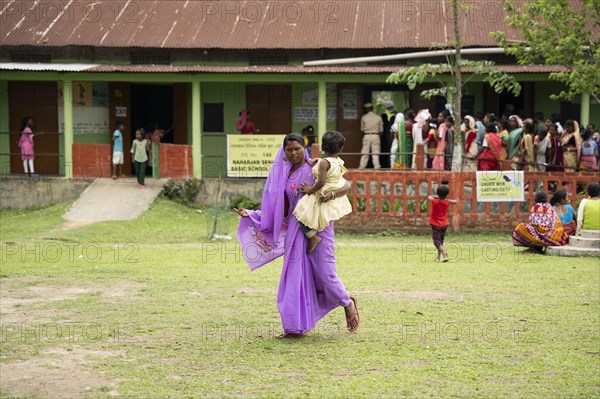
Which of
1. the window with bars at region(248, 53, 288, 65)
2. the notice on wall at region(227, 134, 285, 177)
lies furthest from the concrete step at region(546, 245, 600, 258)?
the window with bars at region(248, 53, 288, 65)

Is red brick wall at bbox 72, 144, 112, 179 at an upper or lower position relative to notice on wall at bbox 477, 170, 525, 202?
upper

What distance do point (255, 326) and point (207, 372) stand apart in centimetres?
176

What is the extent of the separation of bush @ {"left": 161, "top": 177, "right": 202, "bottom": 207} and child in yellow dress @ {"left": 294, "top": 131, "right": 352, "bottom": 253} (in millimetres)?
13450

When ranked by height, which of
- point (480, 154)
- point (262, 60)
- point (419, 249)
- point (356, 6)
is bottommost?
point (419, 249)

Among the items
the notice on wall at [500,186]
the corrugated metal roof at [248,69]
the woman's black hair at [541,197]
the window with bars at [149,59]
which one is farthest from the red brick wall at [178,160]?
the woman's black hair at [541,197]

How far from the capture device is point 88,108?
24656mm

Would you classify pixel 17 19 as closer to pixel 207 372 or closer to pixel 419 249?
pixel 419 249

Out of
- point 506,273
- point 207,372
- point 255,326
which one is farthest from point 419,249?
point 207,372

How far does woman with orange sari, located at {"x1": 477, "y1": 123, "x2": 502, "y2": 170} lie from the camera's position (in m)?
18.2

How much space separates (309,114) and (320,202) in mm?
16522

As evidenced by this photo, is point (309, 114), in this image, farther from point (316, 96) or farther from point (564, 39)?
point (564, 39)

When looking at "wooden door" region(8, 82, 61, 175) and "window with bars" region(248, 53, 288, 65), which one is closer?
"window with bars" region(248, 53, 288, 65)

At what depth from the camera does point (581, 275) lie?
12.0 m

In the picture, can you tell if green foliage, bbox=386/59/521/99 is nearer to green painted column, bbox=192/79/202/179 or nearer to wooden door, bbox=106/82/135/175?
green painted column, bbox=192/79/202/179
